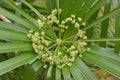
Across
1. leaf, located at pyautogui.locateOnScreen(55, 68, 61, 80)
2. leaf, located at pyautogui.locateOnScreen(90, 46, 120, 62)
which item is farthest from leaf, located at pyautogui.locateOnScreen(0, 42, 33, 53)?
leaf, located at pyautogui.locateOnScreen(90, 46, 120, 62)

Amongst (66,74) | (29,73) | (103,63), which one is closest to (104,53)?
(103,63)

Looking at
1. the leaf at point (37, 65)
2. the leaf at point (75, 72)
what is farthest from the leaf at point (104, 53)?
the leaf at point (37, 65)

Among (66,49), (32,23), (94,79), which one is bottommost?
(94,79)

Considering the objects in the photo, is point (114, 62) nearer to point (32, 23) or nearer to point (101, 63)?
point (101, 63)

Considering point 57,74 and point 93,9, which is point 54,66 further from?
point 93,9

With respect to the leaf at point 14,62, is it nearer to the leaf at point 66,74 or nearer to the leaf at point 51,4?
the leaf at point 66,74

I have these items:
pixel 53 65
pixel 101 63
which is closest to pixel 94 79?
pixel 101 63
